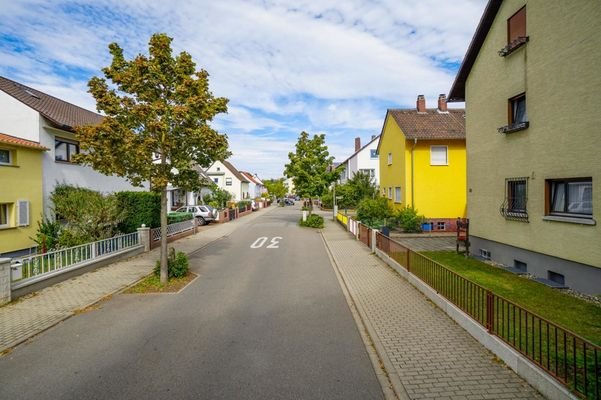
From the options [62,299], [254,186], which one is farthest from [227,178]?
[62,299]

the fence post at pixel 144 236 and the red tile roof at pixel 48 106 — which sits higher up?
the red tile roof at pixel 48 106

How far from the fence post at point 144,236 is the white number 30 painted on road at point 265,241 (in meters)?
4.82

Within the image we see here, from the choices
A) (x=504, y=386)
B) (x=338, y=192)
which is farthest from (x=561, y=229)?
(x=338, y=192)

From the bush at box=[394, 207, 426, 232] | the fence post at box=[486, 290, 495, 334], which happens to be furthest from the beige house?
the bush at box=[394, 207, 426, 232]

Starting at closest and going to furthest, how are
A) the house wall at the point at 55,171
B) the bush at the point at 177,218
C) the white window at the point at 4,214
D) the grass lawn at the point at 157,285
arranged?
the grass lawn at the point at 157,285 → the white window at the point at 4,214 → the house wall at the point at 55,171 → the bush at the point at 177,218

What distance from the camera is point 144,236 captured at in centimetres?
1570

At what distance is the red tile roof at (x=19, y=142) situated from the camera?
1289 centimetres

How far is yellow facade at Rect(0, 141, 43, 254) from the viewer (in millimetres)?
13367

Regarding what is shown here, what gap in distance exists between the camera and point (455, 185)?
22391 mm

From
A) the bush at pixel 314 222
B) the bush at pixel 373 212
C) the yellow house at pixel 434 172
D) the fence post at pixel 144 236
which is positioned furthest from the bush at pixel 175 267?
the bush at pixel 314 222

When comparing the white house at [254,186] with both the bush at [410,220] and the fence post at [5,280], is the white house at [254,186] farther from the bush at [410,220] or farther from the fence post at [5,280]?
the fence post at [5,280]

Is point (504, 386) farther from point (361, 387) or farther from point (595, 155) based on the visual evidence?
point (595, 155)

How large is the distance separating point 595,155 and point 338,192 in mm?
33465

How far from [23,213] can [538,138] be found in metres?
18.6
